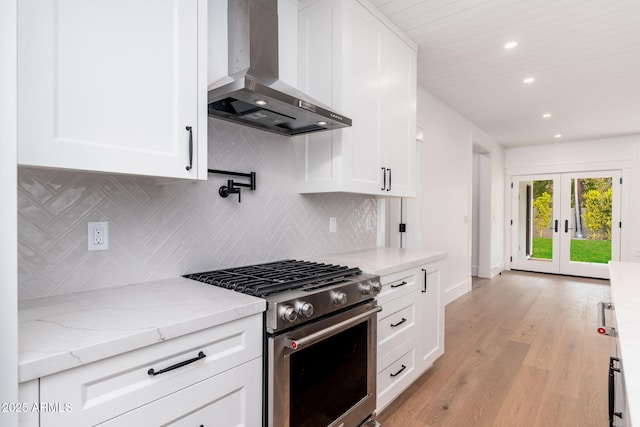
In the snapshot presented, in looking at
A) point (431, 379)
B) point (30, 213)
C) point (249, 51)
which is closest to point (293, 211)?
point (249, 51)

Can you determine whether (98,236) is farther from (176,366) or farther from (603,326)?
(603,326)

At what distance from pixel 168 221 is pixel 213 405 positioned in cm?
88

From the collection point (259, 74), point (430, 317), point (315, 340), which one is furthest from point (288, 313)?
point (430, 317)

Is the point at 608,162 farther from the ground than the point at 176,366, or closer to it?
farther from the ground

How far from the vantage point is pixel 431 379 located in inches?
Result: 104

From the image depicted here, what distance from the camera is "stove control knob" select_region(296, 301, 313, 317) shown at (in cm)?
141

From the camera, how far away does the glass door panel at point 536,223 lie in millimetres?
6918

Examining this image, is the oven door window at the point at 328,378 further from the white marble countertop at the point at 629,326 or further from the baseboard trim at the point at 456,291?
the baseboard trim at the point at 456,291

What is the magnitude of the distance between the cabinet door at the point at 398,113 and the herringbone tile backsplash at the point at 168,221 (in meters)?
0.55

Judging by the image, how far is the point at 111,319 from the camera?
1.09 metres

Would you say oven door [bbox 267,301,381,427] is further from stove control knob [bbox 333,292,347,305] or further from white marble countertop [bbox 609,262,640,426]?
white marble countertop [bbox 609,262,640,426]

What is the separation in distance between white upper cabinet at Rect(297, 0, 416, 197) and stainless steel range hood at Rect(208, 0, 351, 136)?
276mm

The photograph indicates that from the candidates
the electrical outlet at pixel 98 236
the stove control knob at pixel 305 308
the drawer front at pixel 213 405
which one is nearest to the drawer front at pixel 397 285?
the stove control knob at pixel 305 308

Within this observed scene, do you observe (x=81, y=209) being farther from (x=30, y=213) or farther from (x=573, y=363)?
(x=573, y=363)
